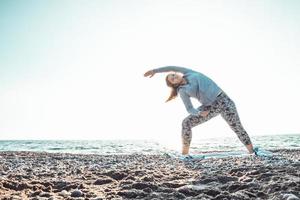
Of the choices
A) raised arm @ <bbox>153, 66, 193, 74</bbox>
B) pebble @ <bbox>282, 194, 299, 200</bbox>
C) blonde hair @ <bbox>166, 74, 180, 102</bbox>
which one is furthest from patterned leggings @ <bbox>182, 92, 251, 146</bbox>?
pebble @ <bbox>282, 194, 299, 200</bbox>

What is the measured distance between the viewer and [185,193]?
314 centimetres

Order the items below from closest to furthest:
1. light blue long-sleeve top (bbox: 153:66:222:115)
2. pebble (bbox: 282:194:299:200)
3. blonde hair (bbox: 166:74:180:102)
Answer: pebble (bbox: 282:194:299:200), light blue long-sleeve top (bbox: 153:66:222:115), blonde hair (bbox: 166:74:180:102)

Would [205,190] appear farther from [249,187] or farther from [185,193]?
[249,187]

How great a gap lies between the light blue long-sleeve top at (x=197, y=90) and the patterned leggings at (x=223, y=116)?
18 centimetres

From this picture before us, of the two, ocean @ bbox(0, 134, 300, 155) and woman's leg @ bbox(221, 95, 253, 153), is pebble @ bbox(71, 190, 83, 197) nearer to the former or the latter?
woman's leg @ bbox(221, 95, 253, 153)

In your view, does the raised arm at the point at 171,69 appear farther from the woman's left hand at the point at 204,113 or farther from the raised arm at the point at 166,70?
the woman's left hand at the point at 204,113

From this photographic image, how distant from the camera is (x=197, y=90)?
21.6ft

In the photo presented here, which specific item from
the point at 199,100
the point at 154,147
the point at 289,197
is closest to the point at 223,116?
the point at 199,100

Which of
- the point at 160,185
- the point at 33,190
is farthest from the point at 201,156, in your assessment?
the point at 33,190

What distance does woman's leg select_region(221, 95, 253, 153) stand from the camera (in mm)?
6828

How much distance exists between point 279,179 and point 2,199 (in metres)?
2.58

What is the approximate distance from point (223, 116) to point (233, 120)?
0.72ft

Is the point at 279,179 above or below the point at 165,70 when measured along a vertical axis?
below

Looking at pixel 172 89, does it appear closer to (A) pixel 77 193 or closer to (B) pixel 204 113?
(B) pixel 204 113
